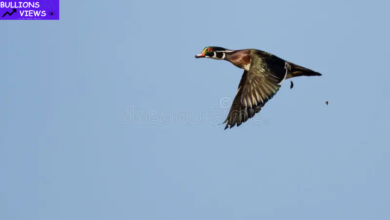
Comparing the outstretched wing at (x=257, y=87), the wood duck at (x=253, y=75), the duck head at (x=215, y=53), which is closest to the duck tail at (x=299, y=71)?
the wood duck at (x=253, y=75)

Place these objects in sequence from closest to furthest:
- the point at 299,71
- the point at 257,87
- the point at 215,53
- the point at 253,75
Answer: the point at 257,87, the point at 253,75, the point at 299,71, the point at 215,53

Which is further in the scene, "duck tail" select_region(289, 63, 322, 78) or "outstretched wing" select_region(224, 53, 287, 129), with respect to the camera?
"duck tail" select_region(289, 63, 322, 78)

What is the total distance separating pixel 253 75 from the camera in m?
28.9

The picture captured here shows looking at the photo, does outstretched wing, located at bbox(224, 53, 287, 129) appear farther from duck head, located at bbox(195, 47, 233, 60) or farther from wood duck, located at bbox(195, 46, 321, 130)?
duck head, located at bbox(195, 47, 233, 60)

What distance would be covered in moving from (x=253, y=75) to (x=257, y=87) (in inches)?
18.4

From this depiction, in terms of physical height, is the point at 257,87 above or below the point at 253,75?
below

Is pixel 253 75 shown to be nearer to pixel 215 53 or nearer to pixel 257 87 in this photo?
pixel 257 87

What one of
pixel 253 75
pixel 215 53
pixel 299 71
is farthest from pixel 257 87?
pixel 215 53

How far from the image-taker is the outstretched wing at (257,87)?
28531mm

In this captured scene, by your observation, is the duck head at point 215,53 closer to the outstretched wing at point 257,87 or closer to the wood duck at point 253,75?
the wood duck at point 253,75

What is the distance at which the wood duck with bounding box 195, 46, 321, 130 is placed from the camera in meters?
28.6

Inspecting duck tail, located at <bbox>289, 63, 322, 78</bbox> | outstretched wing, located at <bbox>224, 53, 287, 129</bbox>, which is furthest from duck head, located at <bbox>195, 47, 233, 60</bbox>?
duck tail, located at <bbox>289, 63, 322, 78</bbox>

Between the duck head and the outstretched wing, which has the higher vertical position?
the duck head

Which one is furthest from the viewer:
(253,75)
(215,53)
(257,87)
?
(215,53)
